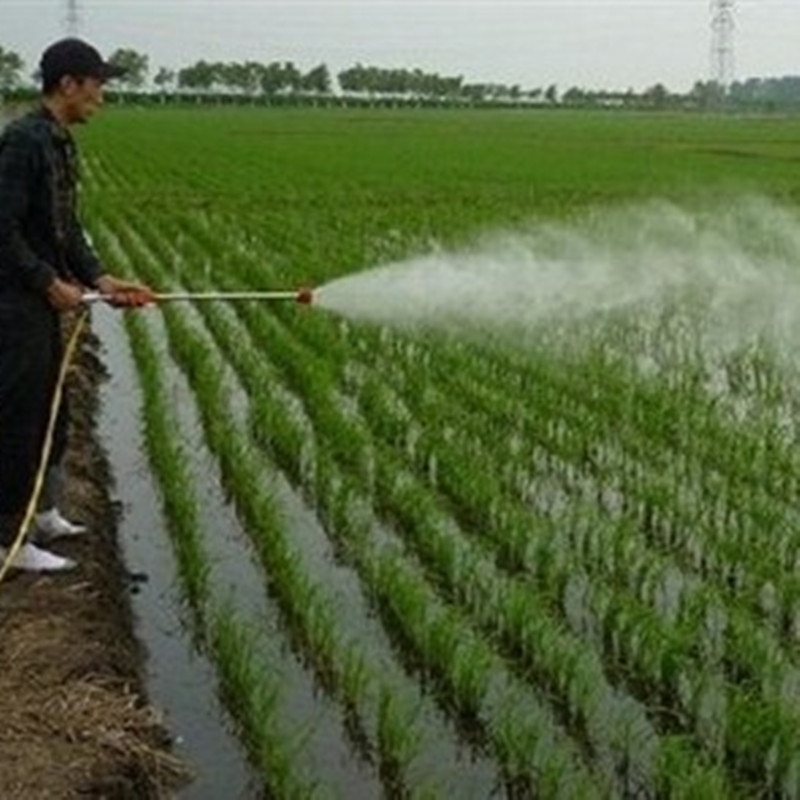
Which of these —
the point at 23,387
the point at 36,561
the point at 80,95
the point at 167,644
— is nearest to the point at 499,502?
the point at 167,644

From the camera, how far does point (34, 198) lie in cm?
460

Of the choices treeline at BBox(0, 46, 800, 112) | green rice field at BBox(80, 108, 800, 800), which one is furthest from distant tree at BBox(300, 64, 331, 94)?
green rice field at BBox(80, 108, 800, 800)

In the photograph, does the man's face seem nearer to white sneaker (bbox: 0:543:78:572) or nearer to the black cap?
the black cap

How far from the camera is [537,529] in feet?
18.1

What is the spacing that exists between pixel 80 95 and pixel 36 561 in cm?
149

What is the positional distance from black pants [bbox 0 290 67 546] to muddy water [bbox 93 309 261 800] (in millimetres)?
581

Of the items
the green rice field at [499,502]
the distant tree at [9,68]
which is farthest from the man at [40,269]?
the distant tree at [9,68]

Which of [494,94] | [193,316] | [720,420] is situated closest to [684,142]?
[193,316]

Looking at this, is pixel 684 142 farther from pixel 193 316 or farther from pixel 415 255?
pixel 193 316

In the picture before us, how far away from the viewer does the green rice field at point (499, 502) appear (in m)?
4.00

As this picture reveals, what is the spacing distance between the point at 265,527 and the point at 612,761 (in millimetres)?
2130

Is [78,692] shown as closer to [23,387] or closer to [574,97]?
[23,387]

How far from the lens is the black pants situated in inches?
185

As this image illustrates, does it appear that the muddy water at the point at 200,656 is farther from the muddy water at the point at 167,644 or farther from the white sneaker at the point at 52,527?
the white sneaker at the point at 52,527
